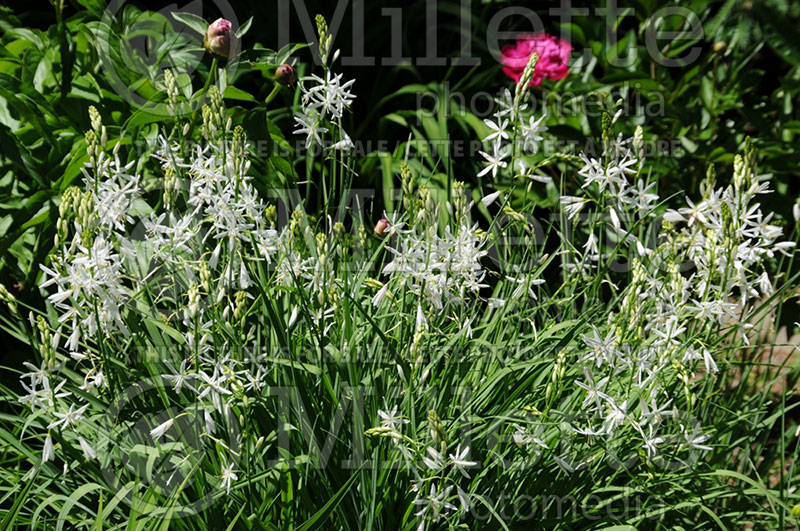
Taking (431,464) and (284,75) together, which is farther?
(284,75)

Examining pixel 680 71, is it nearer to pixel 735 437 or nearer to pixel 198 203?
pixel 735 437

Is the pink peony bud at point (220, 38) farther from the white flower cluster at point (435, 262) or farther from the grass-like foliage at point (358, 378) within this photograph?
the white flower cluster at point (435, 262)

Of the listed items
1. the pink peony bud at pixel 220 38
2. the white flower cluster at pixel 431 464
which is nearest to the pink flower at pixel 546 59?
the pink peony bud at pixel 220 38

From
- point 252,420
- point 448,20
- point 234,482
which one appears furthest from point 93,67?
point 448,20

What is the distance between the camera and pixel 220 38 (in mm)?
2010

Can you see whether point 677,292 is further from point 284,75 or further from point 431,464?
point 284,75

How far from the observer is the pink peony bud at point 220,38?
201cm

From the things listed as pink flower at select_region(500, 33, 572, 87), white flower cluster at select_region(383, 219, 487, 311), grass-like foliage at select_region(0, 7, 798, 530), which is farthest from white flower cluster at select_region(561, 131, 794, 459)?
pink flower at select_region(500, 33, 572, 87)

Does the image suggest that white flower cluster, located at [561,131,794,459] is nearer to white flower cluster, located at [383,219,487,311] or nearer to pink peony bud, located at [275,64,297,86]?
white flower cluster, located at [383,219,487,311]

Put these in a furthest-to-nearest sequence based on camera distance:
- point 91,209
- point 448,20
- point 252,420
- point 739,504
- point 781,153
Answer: point 448,20
point 781,153
point 739,504
point 252,420
point 91,209

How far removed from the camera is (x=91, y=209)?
142 centimetres

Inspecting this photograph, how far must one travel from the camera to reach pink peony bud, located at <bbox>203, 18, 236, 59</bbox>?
201 cm

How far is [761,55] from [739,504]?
2.88 m

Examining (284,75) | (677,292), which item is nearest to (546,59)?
(284,75)
